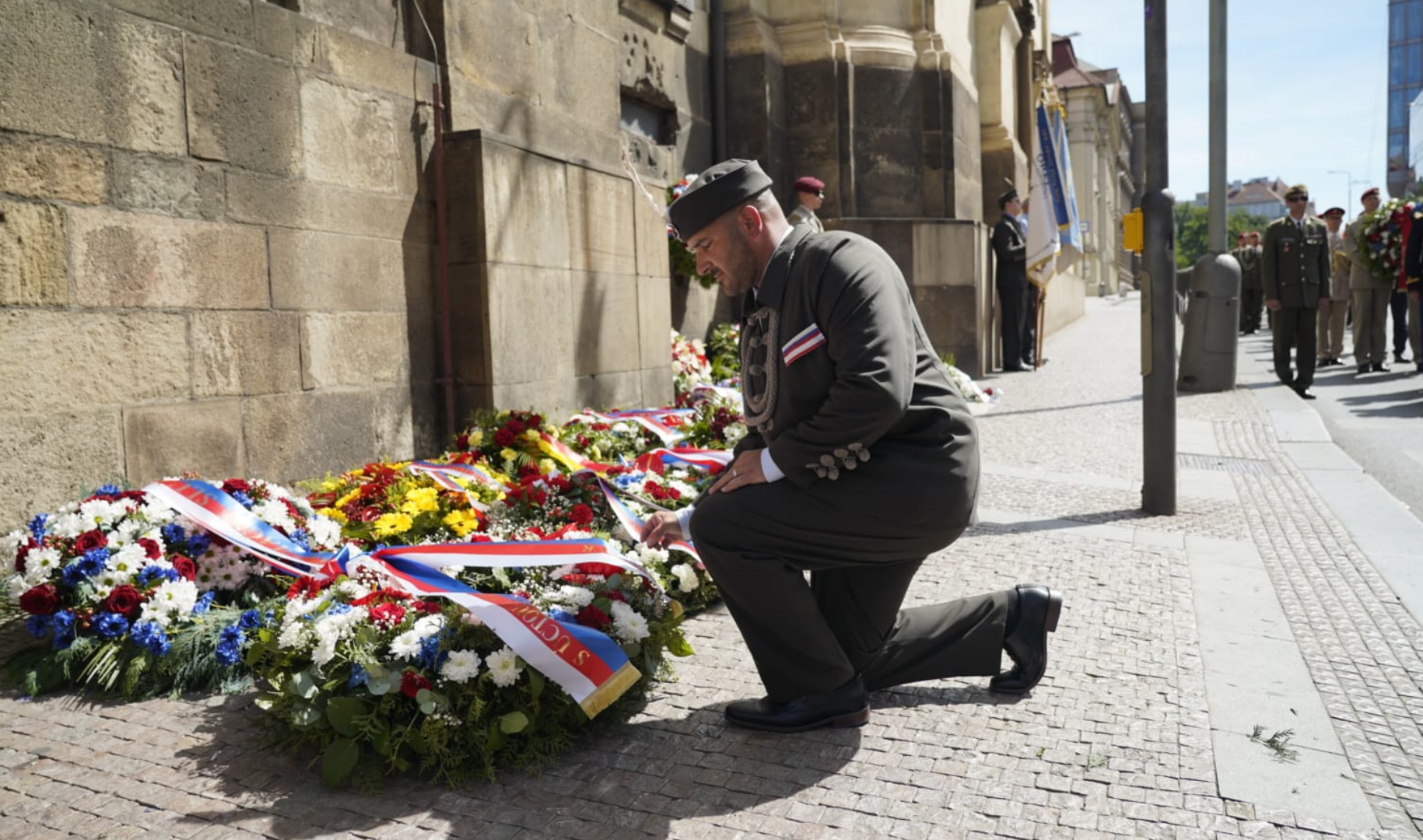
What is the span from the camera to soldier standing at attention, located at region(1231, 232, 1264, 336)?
81.8 feet

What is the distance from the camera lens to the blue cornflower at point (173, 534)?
435 centimetres

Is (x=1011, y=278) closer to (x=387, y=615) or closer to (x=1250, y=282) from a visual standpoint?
(x=1250, y=282)

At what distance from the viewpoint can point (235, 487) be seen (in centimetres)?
471

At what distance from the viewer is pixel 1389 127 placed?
14312 centimetres

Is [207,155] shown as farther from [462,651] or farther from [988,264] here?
[988,264]

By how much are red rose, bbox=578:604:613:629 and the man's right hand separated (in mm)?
292

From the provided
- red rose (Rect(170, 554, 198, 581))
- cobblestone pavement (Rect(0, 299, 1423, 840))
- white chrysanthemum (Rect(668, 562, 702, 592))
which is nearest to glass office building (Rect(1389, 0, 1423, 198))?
cobblestone pavement (Rect(0, 299, 1423, 840))

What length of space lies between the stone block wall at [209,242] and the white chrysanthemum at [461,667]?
231 cm

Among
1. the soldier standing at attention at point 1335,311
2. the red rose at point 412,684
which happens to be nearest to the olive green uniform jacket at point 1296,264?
the soldier standing at attention at point 1335,311

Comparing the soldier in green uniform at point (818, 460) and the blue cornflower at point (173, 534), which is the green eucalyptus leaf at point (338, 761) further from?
the blue cornflower at point (173, 534)

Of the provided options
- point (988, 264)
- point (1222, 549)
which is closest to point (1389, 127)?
point (988, 264)

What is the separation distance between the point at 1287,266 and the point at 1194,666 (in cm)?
1064

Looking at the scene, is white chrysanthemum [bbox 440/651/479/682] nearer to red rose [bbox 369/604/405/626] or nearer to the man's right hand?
red rose [bbox 369/604/405/626]

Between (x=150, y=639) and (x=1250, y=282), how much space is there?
25806 millimetres
